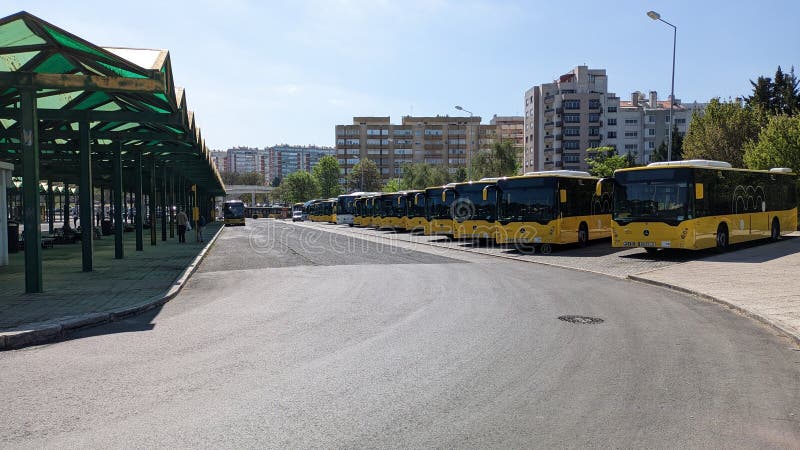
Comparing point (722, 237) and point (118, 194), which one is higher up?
point (118, 194)

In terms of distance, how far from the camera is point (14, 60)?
12.7 meters

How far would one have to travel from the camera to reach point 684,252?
20.8 m

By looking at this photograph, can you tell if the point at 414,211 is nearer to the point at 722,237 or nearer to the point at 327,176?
the point at 722,237

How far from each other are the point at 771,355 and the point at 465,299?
5.29 meters

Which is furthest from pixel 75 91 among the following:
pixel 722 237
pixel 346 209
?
pixel 346 209

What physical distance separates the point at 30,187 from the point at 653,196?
645 inches

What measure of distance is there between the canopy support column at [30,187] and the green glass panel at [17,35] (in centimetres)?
93

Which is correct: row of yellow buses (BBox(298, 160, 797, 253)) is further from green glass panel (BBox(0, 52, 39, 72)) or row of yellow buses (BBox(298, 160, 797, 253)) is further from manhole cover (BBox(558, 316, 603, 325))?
green glass panel (BBox(0, 52, 39, 72))

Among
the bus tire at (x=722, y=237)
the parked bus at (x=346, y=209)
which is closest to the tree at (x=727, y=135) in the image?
the bus tire at (x=722, y=237)

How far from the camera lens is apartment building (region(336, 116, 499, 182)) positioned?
155500mm

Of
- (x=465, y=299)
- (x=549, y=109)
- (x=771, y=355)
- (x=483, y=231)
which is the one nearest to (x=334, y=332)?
(x=465, y=299)

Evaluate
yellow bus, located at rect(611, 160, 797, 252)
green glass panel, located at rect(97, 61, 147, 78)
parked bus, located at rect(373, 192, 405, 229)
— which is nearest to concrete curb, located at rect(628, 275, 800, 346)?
yellow bus, located at rect(611, 160, 797, 252)

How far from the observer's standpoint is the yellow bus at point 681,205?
18.4 m

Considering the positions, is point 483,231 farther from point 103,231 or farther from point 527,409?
point 103,231
